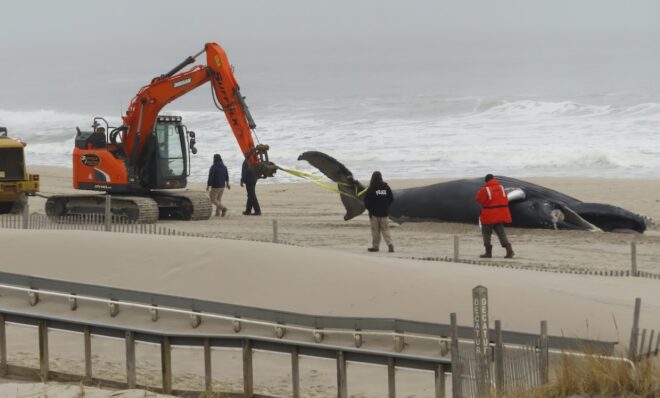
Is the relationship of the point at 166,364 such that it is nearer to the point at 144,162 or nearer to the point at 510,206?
the point at 510,206

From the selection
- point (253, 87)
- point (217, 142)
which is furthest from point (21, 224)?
point (253, 87)

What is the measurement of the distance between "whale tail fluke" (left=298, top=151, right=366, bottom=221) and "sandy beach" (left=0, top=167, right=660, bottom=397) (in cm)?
336

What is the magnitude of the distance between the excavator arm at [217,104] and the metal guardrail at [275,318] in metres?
8.90

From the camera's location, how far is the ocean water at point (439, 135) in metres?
41.9

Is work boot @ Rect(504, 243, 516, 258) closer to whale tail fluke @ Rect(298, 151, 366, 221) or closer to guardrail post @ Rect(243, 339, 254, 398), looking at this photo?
whale tail fluke @ Rect(298, 151, 366, 221)

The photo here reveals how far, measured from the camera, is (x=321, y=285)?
14.2 meters

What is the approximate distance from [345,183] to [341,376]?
47.4 ft

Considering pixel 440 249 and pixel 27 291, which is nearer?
pixel 27 291

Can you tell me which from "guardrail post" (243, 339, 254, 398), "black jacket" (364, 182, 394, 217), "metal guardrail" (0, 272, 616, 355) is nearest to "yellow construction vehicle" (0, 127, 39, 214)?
"black jacket" (364, 182, 394, 217)

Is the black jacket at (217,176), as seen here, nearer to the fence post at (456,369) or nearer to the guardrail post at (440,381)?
the guardrail post at (440,381)

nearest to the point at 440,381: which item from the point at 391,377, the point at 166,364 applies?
the point at 391,377

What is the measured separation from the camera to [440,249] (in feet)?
68.4

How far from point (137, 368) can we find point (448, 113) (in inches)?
2330

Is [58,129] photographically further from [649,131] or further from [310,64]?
[310,64]
